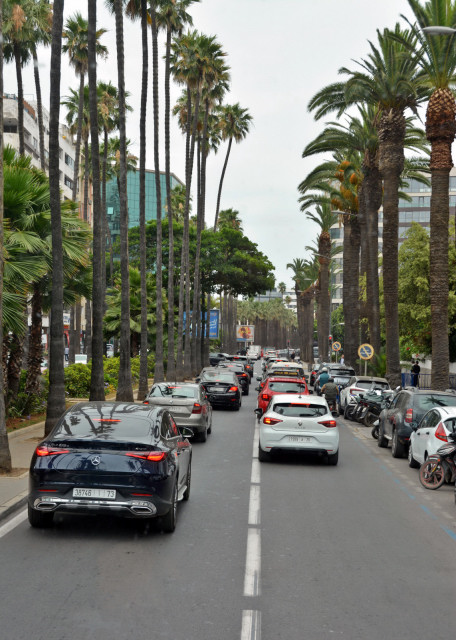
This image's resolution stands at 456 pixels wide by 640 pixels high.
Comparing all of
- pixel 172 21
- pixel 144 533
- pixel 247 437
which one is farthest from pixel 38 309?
pixel 172 21

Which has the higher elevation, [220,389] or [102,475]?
[102,475]

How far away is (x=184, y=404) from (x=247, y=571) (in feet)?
40.4

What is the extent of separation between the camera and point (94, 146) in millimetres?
24438

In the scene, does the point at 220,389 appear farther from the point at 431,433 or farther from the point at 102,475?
the point at 102,475

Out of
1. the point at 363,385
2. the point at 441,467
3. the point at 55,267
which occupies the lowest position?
the point at 441,467

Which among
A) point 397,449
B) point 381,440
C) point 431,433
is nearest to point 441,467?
point 431,433

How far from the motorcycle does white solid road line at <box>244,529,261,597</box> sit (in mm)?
5183

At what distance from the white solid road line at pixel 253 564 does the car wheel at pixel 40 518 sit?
234 centimetres

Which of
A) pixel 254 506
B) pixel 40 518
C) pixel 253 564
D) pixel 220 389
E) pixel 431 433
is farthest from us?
pixel 220 389

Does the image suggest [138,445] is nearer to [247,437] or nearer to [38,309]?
[247,437]

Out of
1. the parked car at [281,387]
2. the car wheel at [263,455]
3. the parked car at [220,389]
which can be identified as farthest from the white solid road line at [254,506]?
the parked car at [220,389]

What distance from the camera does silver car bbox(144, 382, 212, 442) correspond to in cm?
2016

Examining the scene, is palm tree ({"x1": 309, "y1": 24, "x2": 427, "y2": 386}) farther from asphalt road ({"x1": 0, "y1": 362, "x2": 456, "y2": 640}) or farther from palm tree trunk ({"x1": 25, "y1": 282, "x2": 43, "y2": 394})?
asphalt road ({"x1": 0, "y1": 362, "x2": 456, "y2": 640})

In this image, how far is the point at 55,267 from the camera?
19016 mm
